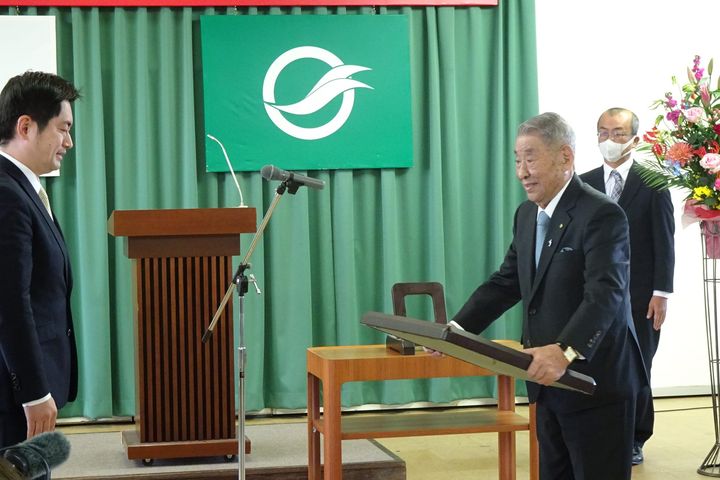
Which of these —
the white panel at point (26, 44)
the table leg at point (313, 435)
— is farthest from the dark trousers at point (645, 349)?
the white panel at point (26, 44)

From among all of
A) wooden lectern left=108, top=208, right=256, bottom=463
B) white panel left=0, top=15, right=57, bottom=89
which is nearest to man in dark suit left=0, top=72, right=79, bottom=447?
wooden lectern left=108, top=208, right=256, bottom=463

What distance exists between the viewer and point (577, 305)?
258 centimetres

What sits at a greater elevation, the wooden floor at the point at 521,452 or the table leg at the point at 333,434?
the table leg at the point at 333,434

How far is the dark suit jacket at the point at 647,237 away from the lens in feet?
15.3

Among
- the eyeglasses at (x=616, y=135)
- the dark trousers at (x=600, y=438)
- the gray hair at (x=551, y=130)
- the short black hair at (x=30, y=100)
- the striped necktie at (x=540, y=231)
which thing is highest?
the eyeglasses at (x=616, y=135)

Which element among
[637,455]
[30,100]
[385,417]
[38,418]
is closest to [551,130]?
[30,100]

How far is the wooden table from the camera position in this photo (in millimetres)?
3650

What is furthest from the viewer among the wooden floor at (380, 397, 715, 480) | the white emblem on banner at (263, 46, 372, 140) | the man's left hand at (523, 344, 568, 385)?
the white emblem on banner at (263, 46, 372, 140)

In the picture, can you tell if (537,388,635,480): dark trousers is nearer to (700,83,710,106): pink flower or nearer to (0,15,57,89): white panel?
(700,83,710,106): pink flower

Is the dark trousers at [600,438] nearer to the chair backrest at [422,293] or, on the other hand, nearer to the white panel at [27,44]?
the chair backrest at [422,293]

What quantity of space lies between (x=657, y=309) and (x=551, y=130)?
2302 millimetres

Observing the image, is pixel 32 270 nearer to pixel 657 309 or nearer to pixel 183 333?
pixel 183 333

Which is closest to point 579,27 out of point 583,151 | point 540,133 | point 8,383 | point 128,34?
point 583,151

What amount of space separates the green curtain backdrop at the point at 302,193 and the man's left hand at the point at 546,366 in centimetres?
379
